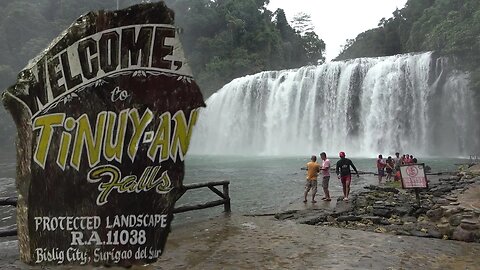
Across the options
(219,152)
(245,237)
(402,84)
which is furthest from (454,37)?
(245,237)

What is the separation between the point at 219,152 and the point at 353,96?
16456mm

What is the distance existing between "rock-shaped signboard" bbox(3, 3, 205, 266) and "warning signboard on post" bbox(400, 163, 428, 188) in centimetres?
883

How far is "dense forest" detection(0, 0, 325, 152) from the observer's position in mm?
58406

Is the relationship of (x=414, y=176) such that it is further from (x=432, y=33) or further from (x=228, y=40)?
(x=228, y=40)

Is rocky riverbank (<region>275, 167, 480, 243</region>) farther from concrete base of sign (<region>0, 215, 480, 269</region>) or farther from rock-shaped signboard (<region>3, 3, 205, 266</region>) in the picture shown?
rock-shaped signboard (<region>3, 3, 205, 266</region>)

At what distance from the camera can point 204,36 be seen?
68000 millimetres

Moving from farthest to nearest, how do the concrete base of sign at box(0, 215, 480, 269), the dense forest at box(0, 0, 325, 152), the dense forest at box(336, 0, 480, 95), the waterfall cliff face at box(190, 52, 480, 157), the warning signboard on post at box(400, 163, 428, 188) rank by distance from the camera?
1. the dense forest at box(0, 0, 325, 152)
2. the dense forest at box(336, 0, 480, 95)
3. the waterfall cliff face at box(190, 52, 480, 157)
4. the warning signboard on post at box(400, 163, 428, 188)
5. the concrete base of sign at box(0, 215, 480, 269)

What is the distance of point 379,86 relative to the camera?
32375mm

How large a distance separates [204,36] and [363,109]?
1610 inches

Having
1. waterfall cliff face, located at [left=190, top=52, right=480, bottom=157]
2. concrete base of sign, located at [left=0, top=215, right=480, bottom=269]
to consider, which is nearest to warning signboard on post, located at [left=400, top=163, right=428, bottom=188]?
concrete base of sign, located at [left=0, top=215, right=480, bottom=269]

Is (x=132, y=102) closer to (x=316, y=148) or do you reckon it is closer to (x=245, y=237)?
(x=245, y=237)

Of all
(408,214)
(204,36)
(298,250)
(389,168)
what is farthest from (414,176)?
(204,36)

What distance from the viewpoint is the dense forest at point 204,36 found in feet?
192

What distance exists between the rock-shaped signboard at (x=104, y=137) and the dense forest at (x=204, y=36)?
5342 centimetres
